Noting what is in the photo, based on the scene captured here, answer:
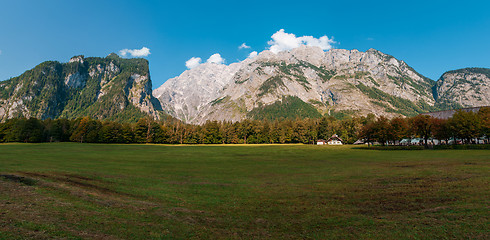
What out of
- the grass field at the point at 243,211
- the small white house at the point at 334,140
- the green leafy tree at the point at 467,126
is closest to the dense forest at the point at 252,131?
the green leafy tree at the point at 467,126

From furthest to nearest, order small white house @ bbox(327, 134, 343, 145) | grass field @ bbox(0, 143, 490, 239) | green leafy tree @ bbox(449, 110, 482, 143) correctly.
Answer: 1. small white house @ bbox(327, 134, 343, 145)
2. green leafy tree @ bbox(449, 110, 482, 143)
3. grass field @ bbox(0, 143, 490, 239)

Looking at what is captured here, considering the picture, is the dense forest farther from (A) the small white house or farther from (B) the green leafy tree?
(A) the small white house

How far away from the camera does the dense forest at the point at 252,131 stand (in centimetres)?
7738

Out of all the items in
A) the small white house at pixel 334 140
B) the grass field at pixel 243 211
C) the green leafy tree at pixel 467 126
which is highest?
the green leafy tree at pixel 467 126

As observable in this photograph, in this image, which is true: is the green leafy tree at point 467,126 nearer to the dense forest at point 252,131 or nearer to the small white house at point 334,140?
the dense forest at point 252,131

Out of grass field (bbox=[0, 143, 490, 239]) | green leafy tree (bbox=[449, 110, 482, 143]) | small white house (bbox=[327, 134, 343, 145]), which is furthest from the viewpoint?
small white house (bbox=[327, 134, 343, 145])

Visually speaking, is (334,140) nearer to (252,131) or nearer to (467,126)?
(252,131)

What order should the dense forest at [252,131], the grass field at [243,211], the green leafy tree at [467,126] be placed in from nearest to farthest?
1. the grass field at [243,211]
2. the green leafy tree at [467,126]
3. the dense forest at [252,131]

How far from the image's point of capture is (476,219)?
9906 mm

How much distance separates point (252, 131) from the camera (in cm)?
16388

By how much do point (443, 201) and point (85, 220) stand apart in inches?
765

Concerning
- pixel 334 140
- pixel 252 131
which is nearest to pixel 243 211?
pixel 252 131

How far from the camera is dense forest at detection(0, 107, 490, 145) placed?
254 feet

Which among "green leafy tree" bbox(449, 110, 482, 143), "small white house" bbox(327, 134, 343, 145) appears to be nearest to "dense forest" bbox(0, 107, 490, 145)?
"green leafy tree" bbox(449, 110, 482, 143)
